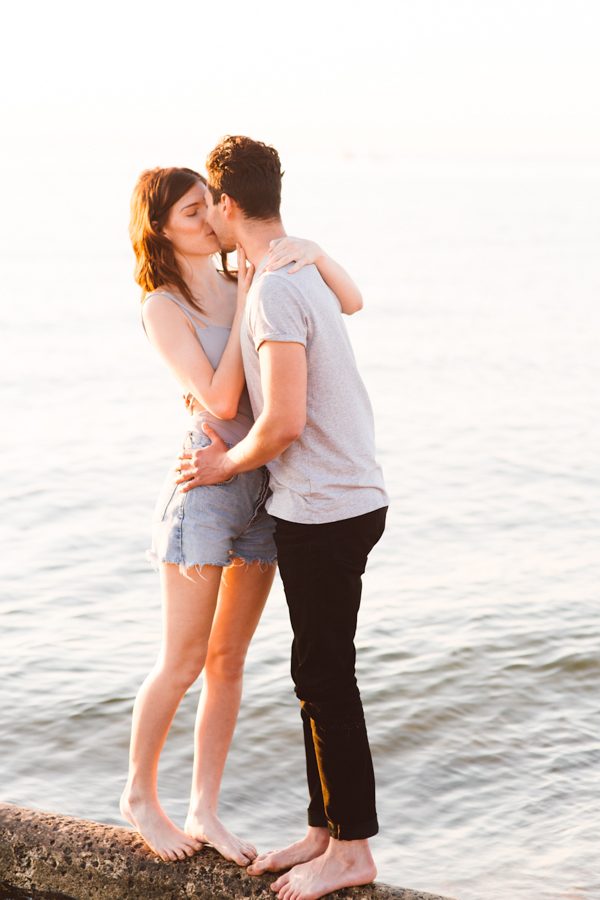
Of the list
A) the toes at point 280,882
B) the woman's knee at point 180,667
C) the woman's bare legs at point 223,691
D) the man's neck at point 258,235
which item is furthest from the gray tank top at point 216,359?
the toes at point 280,882

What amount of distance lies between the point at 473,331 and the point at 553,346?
7.35ft

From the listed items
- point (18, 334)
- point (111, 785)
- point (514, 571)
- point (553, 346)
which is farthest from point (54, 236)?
point (111, 785)

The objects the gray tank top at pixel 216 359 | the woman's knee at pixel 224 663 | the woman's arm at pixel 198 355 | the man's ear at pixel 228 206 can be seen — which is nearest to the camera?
the man's ear at pixel 228 206

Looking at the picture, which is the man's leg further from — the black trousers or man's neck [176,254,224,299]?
man's neck [176,254,224,299]

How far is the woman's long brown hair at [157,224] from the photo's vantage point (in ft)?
10.4

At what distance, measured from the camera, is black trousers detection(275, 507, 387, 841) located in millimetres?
2949

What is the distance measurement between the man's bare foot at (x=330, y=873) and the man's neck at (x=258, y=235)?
153 centimetres

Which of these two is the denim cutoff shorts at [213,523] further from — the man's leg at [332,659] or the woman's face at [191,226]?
the woman's face at [191,226]

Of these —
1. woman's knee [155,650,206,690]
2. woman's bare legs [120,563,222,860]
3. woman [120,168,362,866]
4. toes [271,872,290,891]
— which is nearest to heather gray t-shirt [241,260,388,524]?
woman [120,168,362,866]

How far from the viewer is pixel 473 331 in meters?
20.8

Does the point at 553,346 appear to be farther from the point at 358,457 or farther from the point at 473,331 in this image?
the point at 358,457

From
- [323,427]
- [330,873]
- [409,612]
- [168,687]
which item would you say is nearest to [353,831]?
[330,873]

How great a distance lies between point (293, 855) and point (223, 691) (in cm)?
48

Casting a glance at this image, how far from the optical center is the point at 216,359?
313cm
